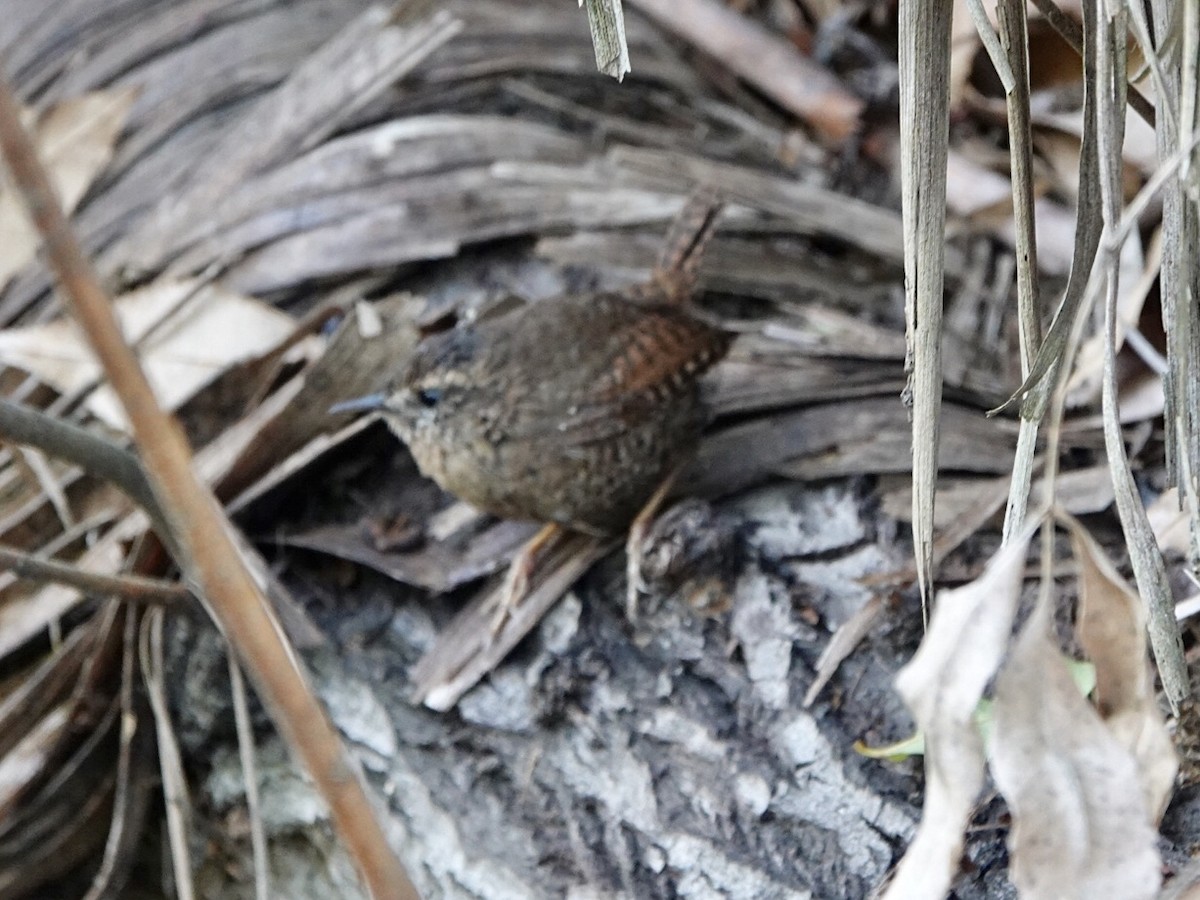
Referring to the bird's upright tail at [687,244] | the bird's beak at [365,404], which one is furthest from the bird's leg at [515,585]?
the bird's upright tail at [687,244]

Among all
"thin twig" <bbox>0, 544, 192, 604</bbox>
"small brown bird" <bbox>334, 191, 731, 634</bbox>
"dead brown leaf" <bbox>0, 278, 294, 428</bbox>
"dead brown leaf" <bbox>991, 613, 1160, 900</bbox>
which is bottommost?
"dead brown leaf" <bbox>991, 613, 1160, 900</bbox>

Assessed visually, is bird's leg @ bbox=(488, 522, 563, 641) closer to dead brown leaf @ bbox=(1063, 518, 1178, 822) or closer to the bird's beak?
the bird's beak

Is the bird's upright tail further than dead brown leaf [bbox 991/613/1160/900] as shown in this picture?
Yes

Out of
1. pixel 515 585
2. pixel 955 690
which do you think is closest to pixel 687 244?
pixel 515 585

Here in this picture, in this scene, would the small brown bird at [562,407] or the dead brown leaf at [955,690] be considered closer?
the dead brown leaf at [955,690]

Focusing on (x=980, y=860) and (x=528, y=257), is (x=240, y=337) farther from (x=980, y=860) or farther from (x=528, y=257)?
(x=980, y=860)

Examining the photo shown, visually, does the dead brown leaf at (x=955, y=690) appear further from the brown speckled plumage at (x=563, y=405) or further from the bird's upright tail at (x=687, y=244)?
the bird's upright tail at (x=687, y=244)

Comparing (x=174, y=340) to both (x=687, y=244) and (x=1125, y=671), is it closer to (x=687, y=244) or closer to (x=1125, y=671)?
(x=687, y=244)

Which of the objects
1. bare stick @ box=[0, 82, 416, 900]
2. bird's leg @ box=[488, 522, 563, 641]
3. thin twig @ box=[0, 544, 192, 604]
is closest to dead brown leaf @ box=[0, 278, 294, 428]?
thin twig @ box=[0, 544, 192, 604]
